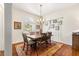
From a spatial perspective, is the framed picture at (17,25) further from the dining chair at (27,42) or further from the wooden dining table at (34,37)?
the wooden dining table at (34,37)

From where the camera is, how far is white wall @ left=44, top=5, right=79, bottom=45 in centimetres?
203

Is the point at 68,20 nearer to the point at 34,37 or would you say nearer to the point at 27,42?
the point at 34,37

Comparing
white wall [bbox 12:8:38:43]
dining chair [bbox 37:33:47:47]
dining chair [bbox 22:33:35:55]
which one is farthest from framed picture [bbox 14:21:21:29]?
dining chair [bbox 37:33:47:47]

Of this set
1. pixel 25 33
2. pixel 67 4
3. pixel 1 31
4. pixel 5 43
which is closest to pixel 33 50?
pixel 25 33

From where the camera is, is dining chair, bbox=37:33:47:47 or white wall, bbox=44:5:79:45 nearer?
white wall, bbox=44:5:79:45

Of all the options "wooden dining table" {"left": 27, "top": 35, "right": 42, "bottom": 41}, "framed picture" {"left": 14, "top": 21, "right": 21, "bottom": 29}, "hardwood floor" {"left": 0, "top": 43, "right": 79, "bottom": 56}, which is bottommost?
"hardwood floor" {"left": 0, "top": 43, "right": 79, "bottom": 56}

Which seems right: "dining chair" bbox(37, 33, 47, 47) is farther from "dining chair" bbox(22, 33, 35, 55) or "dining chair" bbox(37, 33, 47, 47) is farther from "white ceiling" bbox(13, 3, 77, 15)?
"white ceiling" bbox(13, 3, 77, 15)

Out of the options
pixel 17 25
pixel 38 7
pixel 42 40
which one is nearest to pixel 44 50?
pixel 42 40

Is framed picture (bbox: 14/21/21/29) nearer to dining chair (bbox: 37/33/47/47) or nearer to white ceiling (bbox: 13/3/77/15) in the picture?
white ceiling (bbox: 13/3/77/15)

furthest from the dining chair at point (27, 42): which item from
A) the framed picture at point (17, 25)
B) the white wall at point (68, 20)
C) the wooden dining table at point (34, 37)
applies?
the white wall at point (68, 20)

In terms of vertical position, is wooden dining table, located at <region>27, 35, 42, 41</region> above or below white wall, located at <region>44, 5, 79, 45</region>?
below

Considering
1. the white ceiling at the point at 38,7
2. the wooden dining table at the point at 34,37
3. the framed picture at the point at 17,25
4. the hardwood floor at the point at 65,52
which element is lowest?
the hardwood floor at the point at 65,52

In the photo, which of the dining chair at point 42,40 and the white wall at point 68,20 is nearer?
the white wall at point 68,20

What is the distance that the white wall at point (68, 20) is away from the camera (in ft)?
6.65
